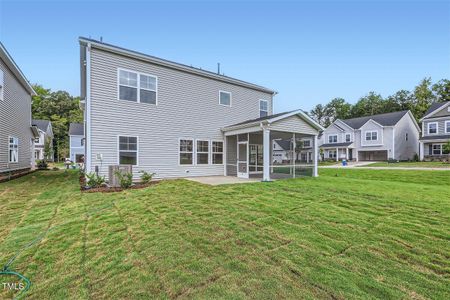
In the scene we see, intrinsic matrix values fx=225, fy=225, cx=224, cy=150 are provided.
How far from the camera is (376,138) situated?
32.6m

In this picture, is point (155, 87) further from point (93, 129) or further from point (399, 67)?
point (399, 67)

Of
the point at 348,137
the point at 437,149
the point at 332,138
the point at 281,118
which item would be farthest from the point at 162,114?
the point at 332,138

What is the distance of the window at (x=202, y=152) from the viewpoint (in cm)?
1330

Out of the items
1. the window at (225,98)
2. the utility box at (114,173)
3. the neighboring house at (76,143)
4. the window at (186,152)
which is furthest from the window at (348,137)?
the neighboring house at (76,143)

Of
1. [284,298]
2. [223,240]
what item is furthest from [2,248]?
[284,298]

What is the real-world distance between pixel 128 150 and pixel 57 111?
4952 cm

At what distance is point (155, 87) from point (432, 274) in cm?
1193

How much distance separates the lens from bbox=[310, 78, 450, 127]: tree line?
42.5 metres

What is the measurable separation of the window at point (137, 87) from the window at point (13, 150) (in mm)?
8476

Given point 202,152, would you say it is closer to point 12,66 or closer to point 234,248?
point 234,248

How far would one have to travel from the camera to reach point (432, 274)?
2840mm

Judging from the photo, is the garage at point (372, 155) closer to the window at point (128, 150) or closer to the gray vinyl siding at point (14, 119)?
the window at point (128, 150)

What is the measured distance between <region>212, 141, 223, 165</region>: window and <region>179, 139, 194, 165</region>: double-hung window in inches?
58.5

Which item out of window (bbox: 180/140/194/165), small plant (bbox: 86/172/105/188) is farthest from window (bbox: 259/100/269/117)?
small plant (bbox: 86/172/105/188)
